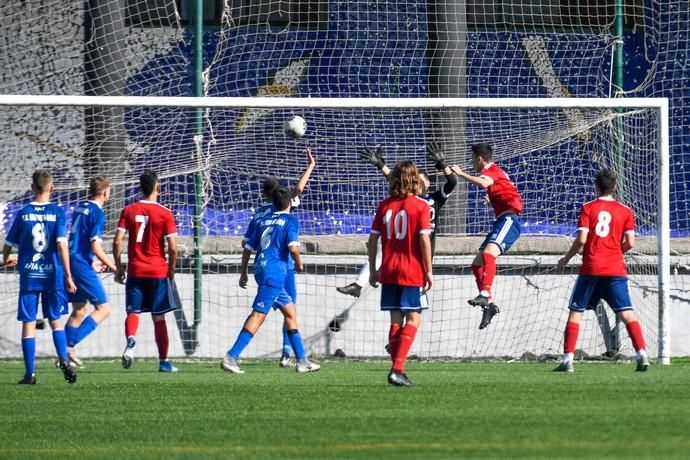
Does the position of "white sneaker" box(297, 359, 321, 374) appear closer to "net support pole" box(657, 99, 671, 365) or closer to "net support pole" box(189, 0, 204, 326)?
"net support pole" box(189, 0, 204, 326)

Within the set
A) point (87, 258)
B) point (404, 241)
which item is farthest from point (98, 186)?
point (404, 241)

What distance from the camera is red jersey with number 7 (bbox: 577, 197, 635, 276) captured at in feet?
38.4

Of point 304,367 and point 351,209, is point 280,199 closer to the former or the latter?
point 304,367

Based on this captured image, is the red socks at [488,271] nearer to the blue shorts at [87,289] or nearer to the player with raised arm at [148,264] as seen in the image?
the player with raised arm at [148,264]

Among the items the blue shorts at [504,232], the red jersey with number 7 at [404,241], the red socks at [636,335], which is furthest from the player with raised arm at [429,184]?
the red jersey with number 7 at [404,241]

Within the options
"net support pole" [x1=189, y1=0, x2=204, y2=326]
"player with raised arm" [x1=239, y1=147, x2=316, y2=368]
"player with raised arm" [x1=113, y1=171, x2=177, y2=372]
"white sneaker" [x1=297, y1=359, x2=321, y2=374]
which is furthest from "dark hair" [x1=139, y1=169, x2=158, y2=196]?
"net support pole" [x1=189, y1=0, x2=204, y2=326]

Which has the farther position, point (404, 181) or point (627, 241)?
point (627, 241)

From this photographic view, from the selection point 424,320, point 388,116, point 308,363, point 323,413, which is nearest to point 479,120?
point 388,116

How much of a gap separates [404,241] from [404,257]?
0.43 feet

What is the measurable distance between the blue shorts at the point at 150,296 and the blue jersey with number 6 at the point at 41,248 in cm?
158

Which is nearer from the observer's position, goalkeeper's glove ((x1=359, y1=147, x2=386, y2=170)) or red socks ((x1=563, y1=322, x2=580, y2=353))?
red socks ((x1=563, y1=322, x2=580, y2=353))

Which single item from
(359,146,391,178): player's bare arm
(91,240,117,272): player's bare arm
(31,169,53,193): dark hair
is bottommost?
(91,240,117,272): player's bare arm

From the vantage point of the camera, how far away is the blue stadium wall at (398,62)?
17.5 m

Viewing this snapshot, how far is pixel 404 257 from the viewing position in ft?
32.7
